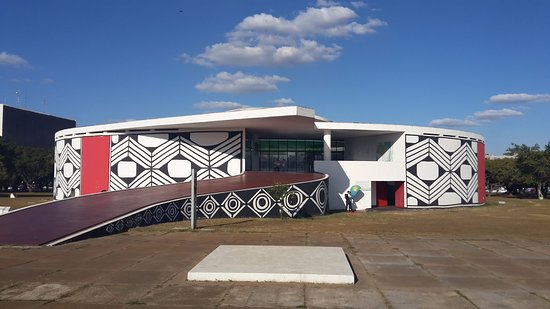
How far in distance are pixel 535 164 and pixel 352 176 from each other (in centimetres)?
3614

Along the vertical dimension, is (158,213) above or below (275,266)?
above

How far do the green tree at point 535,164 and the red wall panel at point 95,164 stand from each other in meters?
50.2

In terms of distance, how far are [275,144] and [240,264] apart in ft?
107

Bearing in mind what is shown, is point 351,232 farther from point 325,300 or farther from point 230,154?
point 230,154

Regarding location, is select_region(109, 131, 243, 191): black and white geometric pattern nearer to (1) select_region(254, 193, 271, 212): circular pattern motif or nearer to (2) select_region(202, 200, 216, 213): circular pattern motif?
(1) select_region(254, 193, 271, 212): circular pattern motif

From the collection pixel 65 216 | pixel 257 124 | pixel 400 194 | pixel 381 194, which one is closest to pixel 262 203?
pixel 257 124

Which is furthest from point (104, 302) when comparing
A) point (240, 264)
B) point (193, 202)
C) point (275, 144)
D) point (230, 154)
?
point (275, 144)

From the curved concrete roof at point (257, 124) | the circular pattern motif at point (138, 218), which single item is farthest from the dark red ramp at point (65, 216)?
the curved concrete roof at point (257, 124)

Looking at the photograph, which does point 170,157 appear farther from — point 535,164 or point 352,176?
point 535,164

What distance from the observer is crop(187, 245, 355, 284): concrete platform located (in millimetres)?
7773

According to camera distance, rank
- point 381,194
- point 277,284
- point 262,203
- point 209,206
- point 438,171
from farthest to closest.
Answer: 1. point 438,171
2. point 381,194
3. point 262,203
4. point 209,206
5. point 277,284

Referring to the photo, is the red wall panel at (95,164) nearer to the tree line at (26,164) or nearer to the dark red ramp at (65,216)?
the dark red ramp at (65,216)

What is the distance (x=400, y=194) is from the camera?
3447cm

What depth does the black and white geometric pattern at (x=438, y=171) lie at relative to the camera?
34375mm
